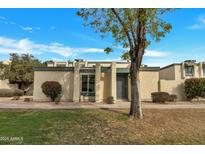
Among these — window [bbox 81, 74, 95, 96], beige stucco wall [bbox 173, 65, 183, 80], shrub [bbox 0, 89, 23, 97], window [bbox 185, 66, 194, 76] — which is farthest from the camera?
shrub [bbox 0, 89, 23, 97]

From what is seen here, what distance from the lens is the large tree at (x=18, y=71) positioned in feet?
86.8

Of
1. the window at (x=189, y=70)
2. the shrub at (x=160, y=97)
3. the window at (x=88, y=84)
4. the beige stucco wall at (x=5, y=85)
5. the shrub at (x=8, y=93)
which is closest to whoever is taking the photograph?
the shrub at (x=160, y=97)

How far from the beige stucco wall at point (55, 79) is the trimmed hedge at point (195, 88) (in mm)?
11108

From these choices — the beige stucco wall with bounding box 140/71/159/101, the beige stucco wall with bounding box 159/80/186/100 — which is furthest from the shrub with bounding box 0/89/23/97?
the beige stucco wall with bounding box 159/80/186/100

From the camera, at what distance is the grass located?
5488 millimetres

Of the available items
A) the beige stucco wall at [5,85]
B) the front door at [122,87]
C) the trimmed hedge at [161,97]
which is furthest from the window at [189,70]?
the beige stucco wall at [5,85]

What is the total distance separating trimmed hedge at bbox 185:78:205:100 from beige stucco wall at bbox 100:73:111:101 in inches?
292

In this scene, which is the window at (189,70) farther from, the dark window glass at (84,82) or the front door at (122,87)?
the dark window glass at (84,82)

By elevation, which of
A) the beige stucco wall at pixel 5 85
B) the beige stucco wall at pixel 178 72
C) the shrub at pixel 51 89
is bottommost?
the shrub at pixel 51 89

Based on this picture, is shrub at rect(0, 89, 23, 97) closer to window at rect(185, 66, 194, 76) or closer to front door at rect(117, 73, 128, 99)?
front door at rect(117, 73, 128, 99)

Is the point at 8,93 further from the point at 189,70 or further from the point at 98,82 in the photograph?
the point at 189,70

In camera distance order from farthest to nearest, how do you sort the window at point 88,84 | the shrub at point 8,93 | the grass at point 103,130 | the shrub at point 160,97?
the shrub at point 8,93, the window at point 88,84, the shrub at point 160,97, the grass at point 103,130

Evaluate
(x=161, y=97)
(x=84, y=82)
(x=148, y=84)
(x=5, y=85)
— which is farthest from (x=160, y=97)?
(x=5, y=85)

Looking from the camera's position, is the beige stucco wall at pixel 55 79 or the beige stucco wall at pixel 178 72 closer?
the beige stucco wall at pixel 55 79
